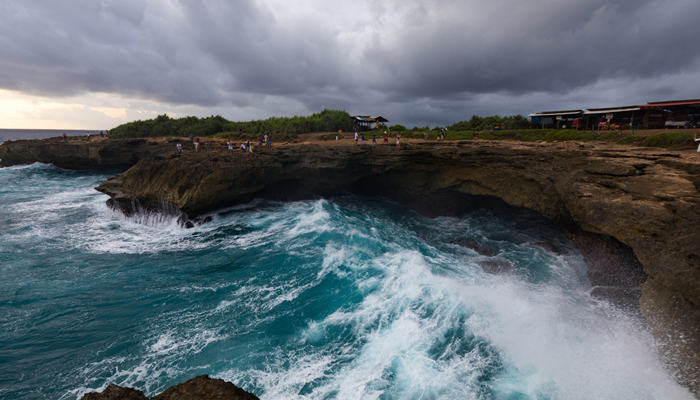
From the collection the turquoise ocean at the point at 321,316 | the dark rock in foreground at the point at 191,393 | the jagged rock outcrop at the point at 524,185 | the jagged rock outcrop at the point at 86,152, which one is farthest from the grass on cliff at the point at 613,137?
the jagged rock outcrop at the point at 86,152

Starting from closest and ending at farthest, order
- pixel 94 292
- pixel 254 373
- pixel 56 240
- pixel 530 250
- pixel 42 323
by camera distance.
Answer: pixel 254 373 → pixel 42 323 → pixel 94 292 → pixel 530 250 → pixel 56 240

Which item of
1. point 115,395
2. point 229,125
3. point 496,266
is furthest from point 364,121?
point 115,395

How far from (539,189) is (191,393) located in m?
16.2

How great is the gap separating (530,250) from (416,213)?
7.37 metres

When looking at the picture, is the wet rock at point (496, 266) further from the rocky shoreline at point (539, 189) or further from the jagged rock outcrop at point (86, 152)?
the jagged rock outcrop at point (86, 152)

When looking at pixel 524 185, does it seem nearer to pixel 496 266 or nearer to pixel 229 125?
pixel 496 266

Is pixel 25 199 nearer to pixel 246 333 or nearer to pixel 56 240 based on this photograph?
pixel 56 240

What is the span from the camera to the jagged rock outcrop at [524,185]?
7.66 metres

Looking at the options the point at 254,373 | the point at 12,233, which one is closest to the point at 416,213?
the point at 254,373

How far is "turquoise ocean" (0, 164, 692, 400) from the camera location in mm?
6551

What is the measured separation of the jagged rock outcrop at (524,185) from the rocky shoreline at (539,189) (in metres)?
0.03

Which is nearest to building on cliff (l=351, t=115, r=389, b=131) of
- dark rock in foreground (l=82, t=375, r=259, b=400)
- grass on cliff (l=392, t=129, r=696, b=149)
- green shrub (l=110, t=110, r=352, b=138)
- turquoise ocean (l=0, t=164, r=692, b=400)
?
green shrub (l=110, t=110, r=352, b=138)

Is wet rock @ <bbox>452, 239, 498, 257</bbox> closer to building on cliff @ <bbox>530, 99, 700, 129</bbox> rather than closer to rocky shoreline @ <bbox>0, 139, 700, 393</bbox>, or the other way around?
rocky shoreline @ <bbox>0, 139, 700, 393</bbox>

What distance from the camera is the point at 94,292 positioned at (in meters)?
10.0
